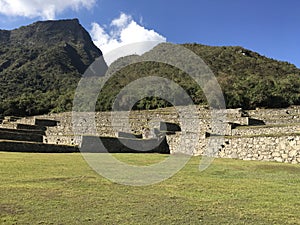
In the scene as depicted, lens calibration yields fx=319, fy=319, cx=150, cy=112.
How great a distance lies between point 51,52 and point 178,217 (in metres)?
93.7

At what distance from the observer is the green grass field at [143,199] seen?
491 cm

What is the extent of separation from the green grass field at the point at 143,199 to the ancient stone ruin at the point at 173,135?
5326mm

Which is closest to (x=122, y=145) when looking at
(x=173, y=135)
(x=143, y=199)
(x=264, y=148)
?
(x=173, y=135)

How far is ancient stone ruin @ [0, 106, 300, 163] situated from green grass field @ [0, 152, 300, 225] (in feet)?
17.5

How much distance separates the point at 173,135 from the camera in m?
19.8

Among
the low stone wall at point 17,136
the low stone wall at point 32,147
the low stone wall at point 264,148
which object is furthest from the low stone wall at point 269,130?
the low stone wall at point 17,136

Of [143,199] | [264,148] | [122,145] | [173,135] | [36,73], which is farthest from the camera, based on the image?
[36,73]

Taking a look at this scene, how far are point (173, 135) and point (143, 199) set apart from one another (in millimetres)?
13731

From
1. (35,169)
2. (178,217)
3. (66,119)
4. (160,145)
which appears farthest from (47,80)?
(178,217)

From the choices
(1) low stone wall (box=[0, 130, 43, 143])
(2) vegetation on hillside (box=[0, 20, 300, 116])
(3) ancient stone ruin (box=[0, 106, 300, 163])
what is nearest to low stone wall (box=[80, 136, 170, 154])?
(3) ancient stone ruin (box=[0, 106, 300, 163])

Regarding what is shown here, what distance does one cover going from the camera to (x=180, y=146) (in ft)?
63.2

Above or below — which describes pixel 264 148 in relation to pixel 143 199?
above

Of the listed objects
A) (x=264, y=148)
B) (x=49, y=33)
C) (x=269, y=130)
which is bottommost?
(x=264, y=148)

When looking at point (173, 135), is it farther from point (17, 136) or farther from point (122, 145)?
point (17, 136)
